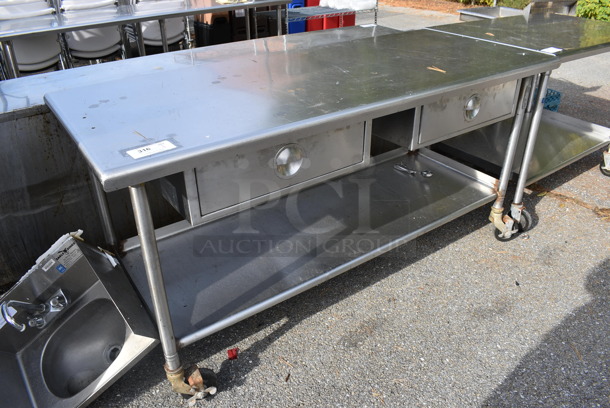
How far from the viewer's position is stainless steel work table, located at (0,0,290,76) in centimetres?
326

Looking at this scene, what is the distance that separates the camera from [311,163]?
5.23ft

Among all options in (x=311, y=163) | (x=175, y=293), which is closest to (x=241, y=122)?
(x=311, y=163)

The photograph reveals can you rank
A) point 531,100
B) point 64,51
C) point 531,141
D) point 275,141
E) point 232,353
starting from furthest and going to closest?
1. point 64,51
2. point 531,141
3. point 531,100
4. point 232,353
5. point 275,141

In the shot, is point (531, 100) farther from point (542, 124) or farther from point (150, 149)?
point (150, 149)

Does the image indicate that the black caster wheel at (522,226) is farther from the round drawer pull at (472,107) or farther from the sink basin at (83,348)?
the sink basin at (83,348)

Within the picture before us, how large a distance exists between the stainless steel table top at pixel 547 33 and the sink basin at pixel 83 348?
2.19 m

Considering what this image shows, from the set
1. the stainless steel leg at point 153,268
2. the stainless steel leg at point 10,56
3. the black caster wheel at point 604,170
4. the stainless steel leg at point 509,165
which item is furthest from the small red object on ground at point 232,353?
the black caster wheel at point 604,170

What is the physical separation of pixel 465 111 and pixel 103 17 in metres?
2.98

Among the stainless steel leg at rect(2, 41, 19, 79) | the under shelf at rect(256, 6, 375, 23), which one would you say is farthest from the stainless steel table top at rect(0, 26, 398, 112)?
the under shelf at rect(256, 6, 375, 23)

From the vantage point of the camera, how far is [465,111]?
1983mm

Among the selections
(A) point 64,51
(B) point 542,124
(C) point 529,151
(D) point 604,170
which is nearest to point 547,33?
(C) point 529,151

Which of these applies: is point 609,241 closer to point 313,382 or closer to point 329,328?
point 329,328

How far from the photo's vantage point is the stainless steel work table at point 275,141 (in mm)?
1356

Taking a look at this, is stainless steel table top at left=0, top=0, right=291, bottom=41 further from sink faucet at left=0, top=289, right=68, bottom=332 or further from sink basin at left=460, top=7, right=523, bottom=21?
sink faucet at left=0, top=289, right=68, bottom=332
